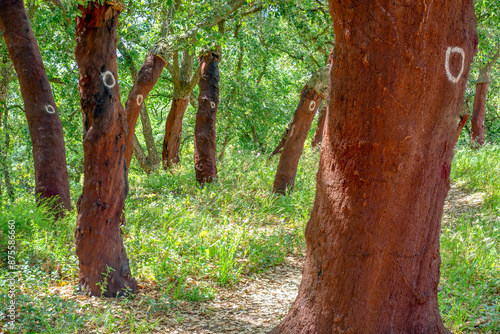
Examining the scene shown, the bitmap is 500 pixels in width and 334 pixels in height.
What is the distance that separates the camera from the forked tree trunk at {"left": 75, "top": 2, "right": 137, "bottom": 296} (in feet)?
12.5

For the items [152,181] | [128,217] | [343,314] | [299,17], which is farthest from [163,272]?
[299,17]

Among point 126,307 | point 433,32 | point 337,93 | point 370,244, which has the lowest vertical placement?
point 126,307

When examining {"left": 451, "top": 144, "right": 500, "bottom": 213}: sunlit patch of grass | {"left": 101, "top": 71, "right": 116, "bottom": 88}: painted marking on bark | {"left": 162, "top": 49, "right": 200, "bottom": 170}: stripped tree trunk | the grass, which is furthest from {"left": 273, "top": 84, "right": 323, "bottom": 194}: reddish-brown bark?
{"left": 101, "top": 71, "right": 116, "bottom": 88}: painted marking on bark

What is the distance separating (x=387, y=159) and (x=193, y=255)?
326 cm

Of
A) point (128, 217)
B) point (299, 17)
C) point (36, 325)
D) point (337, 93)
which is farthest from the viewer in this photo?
point (299, 17)

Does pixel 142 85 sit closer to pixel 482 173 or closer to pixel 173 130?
pixel 173 130

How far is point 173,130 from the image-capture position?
11.4 m

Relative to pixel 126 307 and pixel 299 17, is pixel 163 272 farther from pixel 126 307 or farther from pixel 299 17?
pixel 299 17

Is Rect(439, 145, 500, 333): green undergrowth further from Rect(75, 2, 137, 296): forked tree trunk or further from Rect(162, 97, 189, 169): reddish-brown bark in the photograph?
Rect(162, 97, 189, 169): reddish-brown bark

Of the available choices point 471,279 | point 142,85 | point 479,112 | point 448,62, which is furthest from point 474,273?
point 479,112

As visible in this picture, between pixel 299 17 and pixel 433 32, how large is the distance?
21.4 ft

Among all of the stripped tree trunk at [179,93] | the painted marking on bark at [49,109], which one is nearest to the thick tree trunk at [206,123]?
the stripped tree trunk at [179,93]

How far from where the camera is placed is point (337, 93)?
7.71 feet

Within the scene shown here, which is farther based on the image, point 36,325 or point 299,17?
point 299,17
